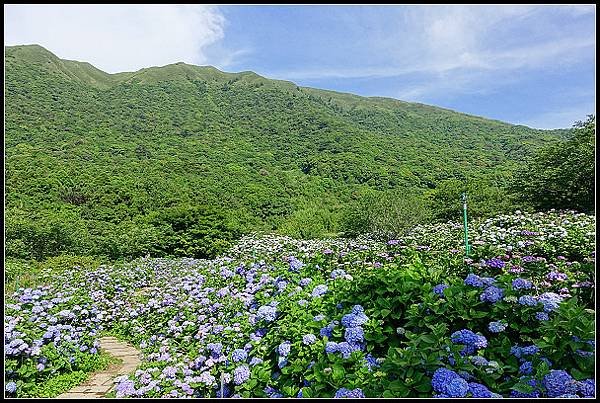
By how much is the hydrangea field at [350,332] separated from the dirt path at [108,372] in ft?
0.54

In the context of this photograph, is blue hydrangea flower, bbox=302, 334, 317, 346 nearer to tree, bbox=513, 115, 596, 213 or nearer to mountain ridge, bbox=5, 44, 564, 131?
tree, bbox=513, 115, 596, 213

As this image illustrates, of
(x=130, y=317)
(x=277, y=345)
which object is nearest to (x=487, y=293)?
(x=277, y=345)

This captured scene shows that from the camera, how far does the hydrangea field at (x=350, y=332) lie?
1628 mm

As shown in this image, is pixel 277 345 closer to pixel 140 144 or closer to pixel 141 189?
pixel 141 189

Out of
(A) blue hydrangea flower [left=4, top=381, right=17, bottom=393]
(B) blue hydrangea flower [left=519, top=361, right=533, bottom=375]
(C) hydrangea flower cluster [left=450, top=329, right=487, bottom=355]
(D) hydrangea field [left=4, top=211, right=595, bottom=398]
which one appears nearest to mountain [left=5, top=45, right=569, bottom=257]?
(D) hydrangea field [left=4, top=211, right=595, bottom=398]

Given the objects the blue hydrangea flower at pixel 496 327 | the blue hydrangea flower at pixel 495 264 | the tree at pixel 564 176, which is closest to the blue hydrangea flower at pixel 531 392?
the blue hydrangea flower at pixel 496 327

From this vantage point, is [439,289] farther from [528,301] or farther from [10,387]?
[10,387]

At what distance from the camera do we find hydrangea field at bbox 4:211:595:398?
1.63 metres

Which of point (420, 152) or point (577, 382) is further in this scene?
point (420, 152)

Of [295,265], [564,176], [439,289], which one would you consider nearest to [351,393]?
[439,289]

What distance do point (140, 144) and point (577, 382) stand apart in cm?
3034

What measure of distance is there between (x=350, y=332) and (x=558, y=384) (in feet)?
2.78

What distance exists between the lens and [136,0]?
135 cm

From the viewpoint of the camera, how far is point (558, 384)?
143 centimetres
